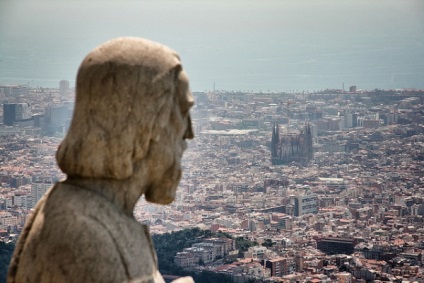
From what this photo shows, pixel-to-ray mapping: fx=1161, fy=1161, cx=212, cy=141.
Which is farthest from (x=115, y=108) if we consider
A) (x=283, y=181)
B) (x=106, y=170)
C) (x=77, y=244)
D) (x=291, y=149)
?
(x=291, y=149)

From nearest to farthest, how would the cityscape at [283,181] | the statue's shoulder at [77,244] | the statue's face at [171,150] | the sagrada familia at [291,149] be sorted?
the statue's shoulder at [77,244], the statue's face at [171,150], the cityscape at [283,181], the sagrada familia at [291,149]

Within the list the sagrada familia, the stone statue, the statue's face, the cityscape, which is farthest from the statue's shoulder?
the sagrada familia

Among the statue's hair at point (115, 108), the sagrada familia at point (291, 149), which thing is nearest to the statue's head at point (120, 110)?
the statue's hair at point (115, 108)

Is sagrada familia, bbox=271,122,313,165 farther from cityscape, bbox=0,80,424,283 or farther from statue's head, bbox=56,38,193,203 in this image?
statue's head, bbox=56,38,193,203

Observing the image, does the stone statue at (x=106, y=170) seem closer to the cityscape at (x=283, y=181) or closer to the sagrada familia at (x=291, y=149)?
the cityscape at (x=283, y=181)

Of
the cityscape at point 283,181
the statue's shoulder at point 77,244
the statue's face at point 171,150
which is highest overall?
the statue's face at point 171,150

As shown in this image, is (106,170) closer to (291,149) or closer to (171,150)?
(171,150)

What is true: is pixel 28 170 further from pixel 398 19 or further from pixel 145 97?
pixel 145 97

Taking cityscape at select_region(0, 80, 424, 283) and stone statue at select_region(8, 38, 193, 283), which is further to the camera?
cityscape at select_region(0, 80, 424, 283)
